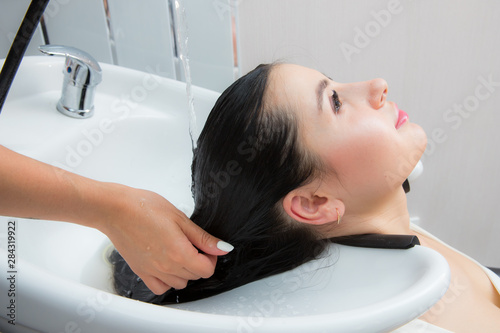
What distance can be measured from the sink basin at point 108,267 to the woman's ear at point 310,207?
0.30 feet

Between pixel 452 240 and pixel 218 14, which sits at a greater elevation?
pixel 218 14

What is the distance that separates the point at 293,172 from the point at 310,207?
8 centimetres

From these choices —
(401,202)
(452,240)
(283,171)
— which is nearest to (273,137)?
(283,171)

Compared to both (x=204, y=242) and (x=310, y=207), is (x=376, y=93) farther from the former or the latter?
(x=204, y=242)

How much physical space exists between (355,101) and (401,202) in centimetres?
26

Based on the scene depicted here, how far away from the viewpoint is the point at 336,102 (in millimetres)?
841

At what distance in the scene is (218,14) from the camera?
1182mm

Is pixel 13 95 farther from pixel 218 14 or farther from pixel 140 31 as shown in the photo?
pixel 218 14

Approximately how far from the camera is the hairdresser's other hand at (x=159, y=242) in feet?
2.30


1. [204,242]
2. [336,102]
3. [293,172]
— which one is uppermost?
[336,102]

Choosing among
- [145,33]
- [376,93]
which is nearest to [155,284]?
[376,93]

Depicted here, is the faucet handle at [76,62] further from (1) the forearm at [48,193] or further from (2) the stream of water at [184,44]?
(1) the forearm at [48,193]

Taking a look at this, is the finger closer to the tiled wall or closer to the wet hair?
the wet hair

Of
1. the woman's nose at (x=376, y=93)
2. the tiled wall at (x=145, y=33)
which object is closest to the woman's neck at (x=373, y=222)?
the woman's nose at (x=376, y=93)
